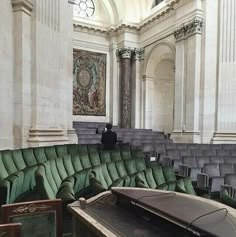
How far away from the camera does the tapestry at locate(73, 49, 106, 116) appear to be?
1461cm

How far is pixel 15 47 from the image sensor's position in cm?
583

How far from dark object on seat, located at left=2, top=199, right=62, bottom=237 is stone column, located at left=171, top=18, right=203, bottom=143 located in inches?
352

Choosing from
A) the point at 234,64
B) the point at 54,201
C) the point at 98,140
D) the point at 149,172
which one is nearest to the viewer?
the point at 54,201

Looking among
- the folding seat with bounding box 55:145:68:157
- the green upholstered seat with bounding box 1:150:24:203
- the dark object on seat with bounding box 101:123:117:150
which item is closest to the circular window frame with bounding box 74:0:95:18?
the dark object on seat with bounding box 101:123:117:150

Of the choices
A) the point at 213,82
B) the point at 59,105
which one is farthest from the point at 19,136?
the point at 213,82

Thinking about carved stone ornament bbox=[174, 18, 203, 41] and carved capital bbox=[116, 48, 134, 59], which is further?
carved capital bbox=[116, 48, 134, 59]

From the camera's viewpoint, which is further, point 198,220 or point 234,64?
point 234,64

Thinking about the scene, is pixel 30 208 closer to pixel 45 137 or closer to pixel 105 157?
pixel 105 157

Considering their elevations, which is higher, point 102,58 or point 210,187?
point 102,58

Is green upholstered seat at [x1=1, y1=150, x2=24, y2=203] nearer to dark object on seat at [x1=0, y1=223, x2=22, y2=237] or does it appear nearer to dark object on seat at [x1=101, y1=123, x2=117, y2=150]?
dark object on seat at [x1=0, y1=223, x2=22, y2=237]

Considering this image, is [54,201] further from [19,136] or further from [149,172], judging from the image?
[19,136]

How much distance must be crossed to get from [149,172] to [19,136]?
341 cm

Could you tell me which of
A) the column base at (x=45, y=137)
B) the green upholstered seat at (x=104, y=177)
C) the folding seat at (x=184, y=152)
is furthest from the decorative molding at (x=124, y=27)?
the green upholstered seat at (x=104, y=177)

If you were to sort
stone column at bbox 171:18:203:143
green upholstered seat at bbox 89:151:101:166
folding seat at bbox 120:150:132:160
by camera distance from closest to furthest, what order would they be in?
1. green upholstered seat at bbox 89:151:101:166
2. folding seat at bbox 120:150:132:160
3. stone column at bbox 171:18:203:143
